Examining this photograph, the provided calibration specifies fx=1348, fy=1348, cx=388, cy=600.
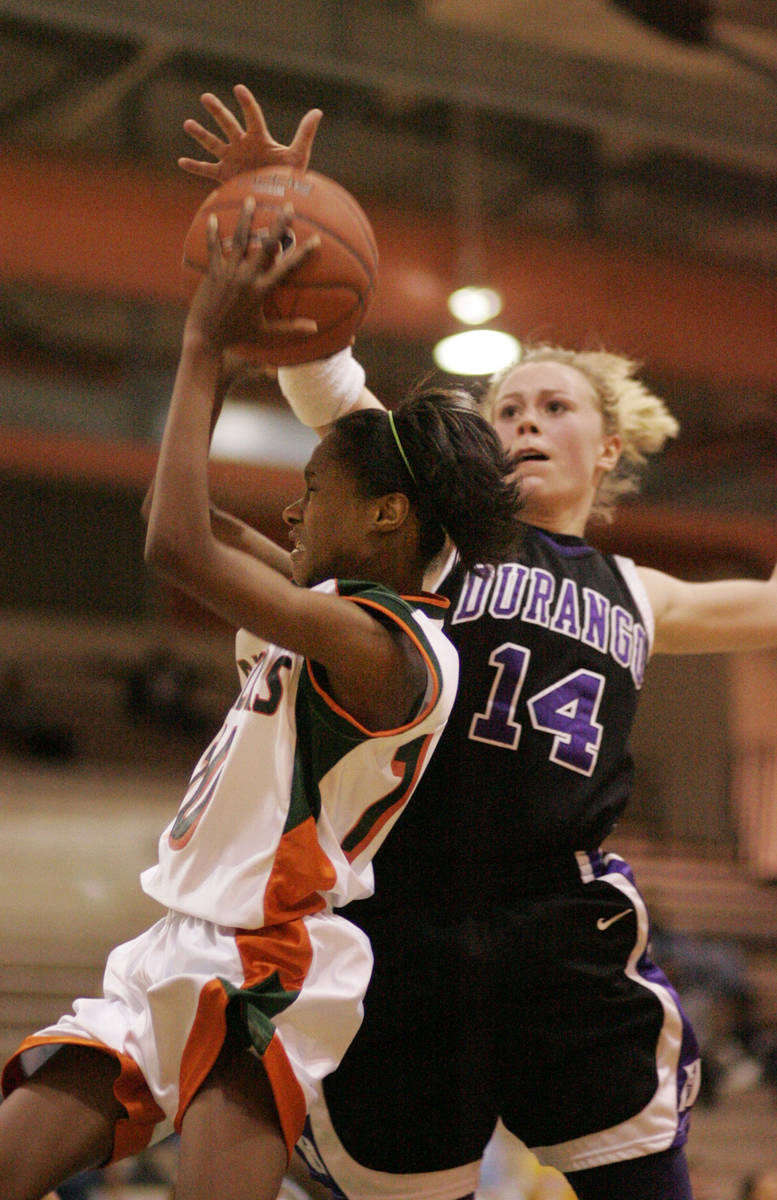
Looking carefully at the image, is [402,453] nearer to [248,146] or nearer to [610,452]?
[248,146]

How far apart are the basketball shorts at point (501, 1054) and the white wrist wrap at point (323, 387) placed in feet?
2.76

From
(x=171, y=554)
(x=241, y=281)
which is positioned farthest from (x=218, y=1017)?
(x=241, y=281)

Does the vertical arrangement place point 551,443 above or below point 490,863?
above

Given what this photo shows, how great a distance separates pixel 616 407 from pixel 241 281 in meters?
1.31

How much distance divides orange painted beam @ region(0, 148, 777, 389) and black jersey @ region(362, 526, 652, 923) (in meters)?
4.46

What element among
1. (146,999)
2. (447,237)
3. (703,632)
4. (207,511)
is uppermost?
(447,237)

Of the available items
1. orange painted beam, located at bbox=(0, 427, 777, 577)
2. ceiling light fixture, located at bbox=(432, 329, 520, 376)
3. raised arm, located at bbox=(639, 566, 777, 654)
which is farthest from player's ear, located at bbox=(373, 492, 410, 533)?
orange painted beam, located at bbox=(0, 427, 777, 577)

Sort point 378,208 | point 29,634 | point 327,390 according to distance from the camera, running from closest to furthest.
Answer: point 327,390, point 378,208, point 29,634

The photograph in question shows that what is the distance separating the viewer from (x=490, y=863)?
7.41 ft

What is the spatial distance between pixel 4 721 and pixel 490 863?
832cm

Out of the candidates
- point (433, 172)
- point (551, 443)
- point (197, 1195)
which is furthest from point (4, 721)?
point (197, 1195)

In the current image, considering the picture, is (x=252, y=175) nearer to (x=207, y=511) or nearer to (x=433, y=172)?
(x=207, y=511)

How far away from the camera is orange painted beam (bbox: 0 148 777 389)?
629 centimetres

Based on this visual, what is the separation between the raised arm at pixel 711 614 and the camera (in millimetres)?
2666
